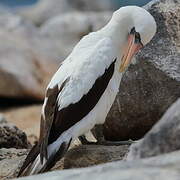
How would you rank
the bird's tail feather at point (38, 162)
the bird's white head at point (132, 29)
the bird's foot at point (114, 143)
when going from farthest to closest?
1. the bird's foot at point (114, 143)
2. the bird's white head at point (132, 29)
3. the bird's tail feather at point (38, 162)

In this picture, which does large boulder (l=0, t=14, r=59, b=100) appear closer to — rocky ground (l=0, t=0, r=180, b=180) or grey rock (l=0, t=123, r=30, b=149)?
rocky ground (l=0, t=0, r=180, b=180)

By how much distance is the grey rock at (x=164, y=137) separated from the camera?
3676 millimetres

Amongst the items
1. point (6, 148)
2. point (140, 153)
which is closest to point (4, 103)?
point (6, 148)

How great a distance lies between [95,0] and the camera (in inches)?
982

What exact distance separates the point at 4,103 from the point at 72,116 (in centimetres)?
775

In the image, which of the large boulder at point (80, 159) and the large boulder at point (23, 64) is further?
the large boulder at point (23, 64)

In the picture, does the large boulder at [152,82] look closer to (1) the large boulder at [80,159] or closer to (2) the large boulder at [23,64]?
(1) the large boulder at [80,159]

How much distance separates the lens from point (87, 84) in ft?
18.4

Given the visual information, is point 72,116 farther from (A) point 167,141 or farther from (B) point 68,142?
(A) point 167,141

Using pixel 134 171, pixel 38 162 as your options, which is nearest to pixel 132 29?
pixel 38 162

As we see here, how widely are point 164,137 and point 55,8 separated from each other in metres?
20.3

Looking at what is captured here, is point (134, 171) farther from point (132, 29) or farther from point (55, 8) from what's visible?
point (55, 8)

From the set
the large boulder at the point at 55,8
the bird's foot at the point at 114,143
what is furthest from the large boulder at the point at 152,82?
the large boulder at the point at 55,8

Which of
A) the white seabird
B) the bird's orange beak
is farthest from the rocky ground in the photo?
the bird's orange beak
